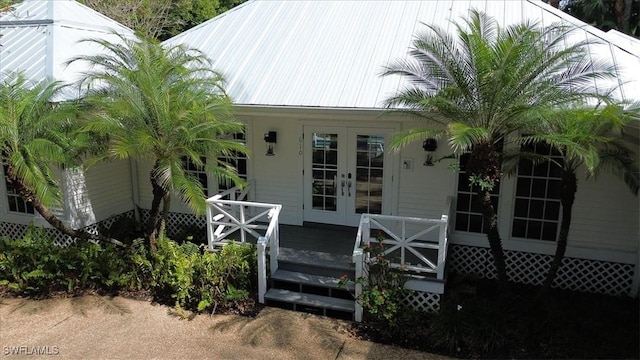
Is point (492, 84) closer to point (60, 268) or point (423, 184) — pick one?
point (423, 184)

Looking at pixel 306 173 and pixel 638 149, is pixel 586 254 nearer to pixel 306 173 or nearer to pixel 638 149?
pixel 638 149

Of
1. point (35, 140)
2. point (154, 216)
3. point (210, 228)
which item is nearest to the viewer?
point (35, 140)

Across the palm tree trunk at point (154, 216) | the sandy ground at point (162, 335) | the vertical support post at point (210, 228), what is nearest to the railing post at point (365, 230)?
the sandy ground at point (162, 335)

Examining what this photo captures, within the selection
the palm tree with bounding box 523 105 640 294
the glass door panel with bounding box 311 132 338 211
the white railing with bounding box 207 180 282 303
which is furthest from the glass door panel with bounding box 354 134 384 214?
the palm tree with bounding box 523 105 640 294

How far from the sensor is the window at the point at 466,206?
7.94m

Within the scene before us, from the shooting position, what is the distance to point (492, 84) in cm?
569

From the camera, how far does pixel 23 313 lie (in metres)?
7.11

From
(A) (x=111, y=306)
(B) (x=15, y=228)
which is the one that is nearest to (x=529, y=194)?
(A) (x=111, y=306)

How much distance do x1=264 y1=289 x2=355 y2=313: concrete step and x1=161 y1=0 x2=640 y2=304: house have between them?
2.24m

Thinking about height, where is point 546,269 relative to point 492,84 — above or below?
below

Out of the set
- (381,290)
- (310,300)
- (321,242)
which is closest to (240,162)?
(321,242)

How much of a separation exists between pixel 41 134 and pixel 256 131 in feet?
12.1

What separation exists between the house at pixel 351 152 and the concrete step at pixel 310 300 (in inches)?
55.9

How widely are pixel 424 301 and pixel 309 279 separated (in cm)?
181
